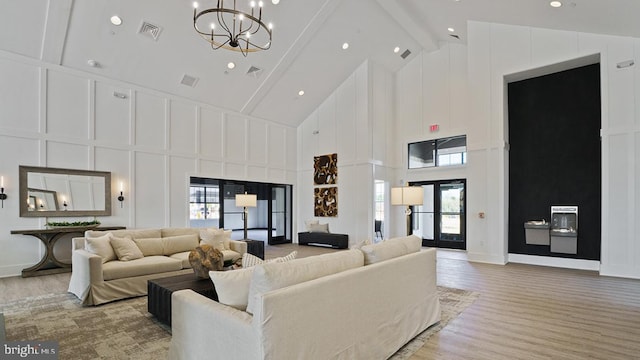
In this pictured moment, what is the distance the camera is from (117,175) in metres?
7.15

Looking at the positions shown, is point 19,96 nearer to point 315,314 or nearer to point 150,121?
point 150,121

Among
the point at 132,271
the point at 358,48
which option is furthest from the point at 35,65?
the point at 358,48

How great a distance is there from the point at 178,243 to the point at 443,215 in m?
7.04

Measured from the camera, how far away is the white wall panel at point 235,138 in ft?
30.1

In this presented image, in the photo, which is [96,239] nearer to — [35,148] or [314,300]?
[35,148]

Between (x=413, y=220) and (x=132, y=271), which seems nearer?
(x=132, y=271)

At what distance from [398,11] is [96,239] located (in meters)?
7.63

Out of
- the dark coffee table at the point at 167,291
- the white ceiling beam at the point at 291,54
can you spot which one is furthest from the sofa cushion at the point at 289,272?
the white ceiling beam at the point at 291,54

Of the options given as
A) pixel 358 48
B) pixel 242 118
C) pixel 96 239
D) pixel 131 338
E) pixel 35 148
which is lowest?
pixel 131 338

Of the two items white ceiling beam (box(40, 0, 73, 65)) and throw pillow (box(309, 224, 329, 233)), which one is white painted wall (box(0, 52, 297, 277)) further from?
throw pillow (box(309, 224, 329, 233))

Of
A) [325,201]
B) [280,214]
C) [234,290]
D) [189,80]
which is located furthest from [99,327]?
[280,214]

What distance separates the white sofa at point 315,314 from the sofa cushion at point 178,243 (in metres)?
3.16

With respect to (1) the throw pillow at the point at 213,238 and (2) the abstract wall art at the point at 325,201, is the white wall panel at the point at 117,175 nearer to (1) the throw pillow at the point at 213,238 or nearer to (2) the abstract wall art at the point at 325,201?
(1) the throw pillow at the point at 213,238

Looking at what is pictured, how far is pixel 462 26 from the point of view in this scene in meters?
7.96
